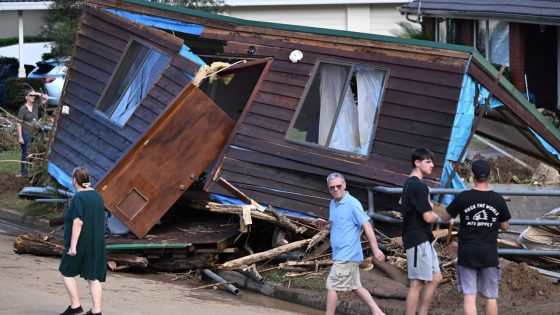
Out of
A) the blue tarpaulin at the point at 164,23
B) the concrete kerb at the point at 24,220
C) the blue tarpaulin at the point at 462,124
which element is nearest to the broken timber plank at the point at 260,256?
the blue tarpaulin at the point at 462,124

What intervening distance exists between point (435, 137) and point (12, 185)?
31.9 ft

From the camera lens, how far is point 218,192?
46.1 feet

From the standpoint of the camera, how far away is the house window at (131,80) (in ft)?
50.0

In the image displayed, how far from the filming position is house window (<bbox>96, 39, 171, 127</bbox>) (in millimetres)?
15234

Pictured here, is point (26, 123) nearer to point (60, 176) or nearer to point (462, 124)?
point (60, 176)

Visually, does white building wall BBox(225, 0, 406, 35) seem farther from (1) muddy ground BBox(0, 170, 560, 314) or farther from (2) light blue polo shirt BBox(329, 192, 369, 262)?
(2) light blue polo shirt BBox(329, 192, 369, 262)

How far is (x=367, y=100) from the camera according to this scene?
46.1 ft

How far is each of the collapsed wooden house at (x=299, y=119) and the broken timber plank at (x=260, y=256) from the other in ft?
2.45

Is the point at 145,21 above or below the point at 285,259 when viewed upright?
above

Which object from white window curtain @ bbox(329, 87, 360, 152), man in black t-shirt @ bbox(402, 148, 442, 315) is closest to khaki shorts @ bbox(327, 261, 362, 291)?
man in black t-shirt @ bbox(402, 148, 442, 315)

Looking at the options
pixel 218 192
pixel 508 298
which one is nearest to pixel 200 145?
pixel 218 192

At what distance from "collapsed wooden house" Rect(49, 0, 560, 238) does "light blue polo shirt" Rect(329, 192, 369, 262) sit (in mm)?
3243

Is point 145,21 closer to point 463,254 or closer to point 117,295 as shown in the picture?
point 117,295

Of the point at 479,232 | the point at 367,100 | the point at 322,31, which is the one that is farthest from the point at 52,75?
the point at 479,232
